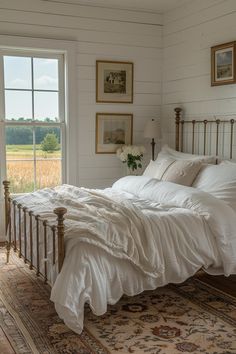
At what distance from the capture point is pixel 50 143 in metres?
5.32

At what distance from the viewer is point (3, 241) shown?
5180mm

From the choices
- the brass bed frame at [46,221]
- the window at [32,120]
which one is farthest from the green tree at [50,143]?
the brass bed frame at [46,221]

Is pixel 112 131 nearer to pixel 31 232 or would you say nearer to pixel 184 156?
pixel 184 156

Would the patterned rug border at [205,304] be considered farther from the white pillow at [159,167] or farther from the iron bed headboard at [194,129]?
the iron bed headboard at [194,129]

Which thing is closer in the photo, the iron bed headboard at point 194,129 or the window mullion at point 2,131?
the iron bed headboard at point 194,129

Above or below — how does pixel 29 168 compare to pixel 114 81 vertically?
below

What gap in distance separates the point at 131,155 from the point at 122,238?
239 centimetres

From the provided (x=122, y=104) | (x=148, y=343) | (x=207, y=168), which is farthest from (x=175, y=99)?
(x=148, y=343)

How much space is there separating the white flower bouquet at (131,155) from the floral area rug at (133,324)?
1.94 metres

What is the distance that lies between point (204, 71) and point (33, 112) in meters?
1.96

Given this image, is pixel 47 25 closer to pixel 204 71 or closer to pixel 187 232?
pixel 204 71

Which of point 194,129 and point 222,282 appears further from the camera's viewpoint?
point 194,129

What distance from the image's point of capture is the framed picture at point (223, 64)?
4.38m

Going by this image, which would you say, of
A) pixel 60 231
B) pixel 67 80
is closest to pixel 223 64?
pixel 67 80
